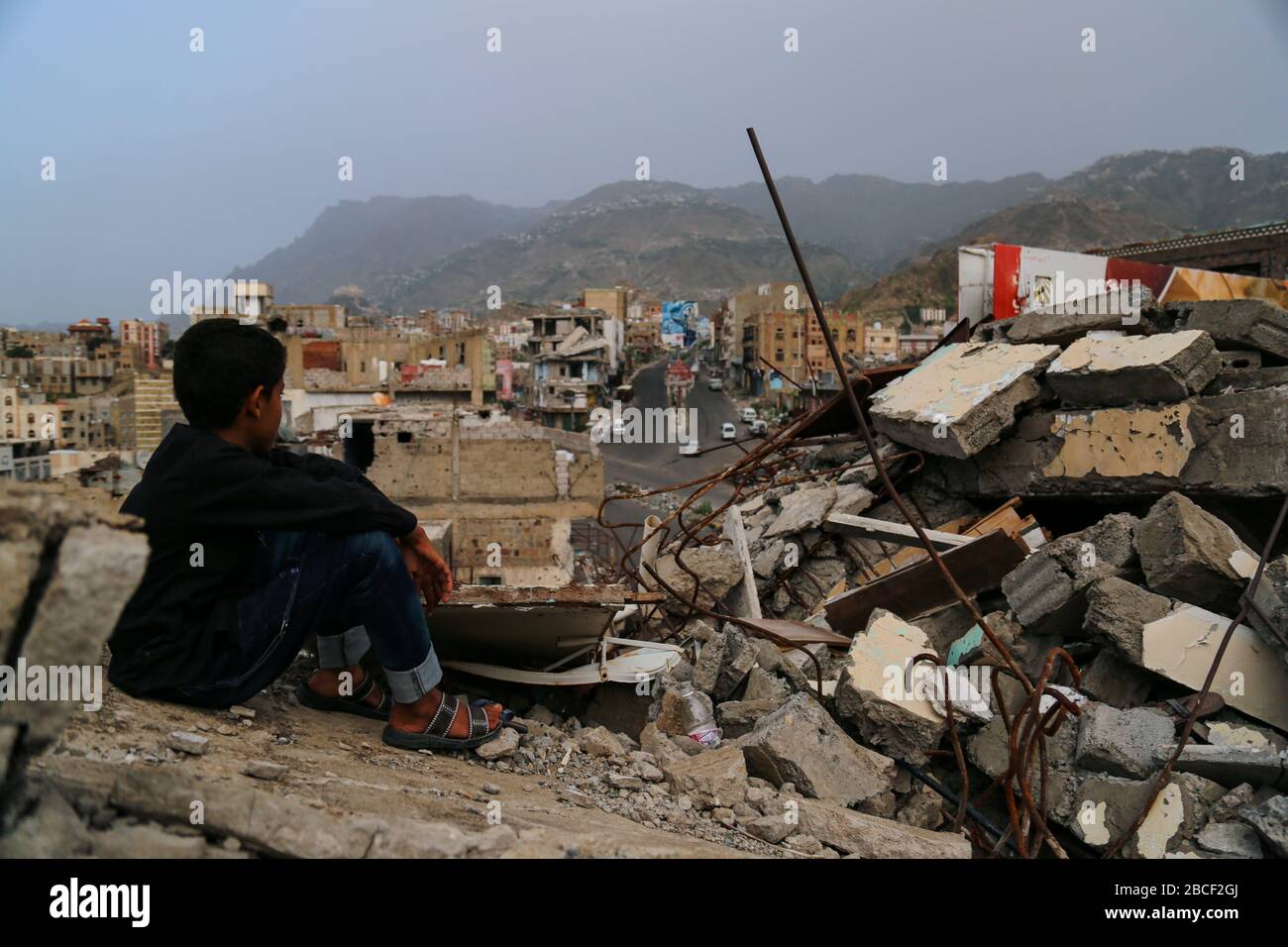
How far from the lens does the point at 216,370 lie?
2.52 metres

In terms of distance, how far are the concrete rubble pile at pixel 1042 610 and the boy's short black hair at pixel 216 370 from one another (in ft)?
6.75

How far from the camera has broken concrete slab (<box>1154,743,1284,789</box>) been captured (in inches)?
125

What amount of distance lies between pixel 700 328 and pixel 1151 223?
79.1 meters

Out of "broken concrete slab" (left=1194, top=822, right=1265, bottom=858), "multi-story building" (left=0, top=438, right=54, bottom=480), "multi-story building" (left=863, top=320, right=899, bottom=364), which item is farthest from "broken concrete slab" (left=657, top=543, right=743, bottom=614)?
"multi-story building" (left=863, top=320, right=899, bottom=364)

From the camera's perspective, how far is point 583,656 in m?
4.07

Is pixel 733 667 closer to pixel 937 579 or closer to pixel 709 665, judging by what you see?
pixel 709 665

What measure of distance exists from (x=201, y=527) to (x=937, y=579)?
3.95 meters

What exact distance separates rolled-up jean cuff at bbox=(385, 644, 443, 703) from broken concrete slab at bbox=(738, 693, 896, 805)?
4.25 feet

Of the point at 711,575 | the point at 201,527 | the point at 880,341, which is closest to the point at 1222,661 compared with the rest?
the point at 711,575

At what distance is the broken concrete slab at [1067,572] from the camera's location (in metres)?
4.18

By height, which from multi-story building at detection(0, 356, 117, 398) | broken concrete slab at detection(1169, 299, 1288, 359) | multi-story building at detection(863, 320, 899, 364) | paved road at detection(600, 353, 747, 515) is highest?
multi-story building at detection(863, 320, 899, 364)

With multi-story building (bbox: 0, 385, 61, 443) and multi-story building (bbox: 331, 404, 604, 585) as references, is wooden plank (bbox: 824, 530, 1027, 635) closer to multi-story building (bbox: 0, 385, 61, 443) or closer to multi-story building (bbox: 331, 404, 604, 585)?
multi-story building (bbox: 331, 404, 604, 585)

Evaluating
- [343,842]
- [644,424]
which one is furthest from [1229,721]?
[644,424]
